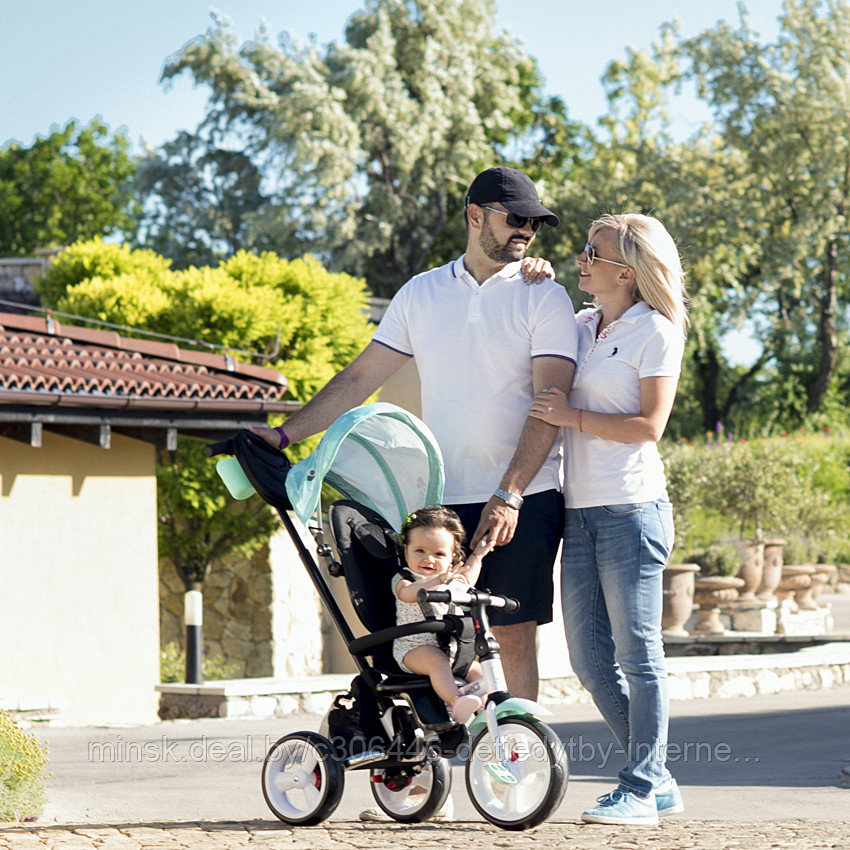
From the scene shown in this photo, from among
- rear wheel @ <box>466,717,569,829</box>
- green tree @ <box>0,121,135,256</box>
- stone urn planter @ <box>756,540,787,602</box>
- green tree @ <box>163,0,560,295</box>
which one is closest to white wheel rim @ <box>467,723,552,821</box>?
rear wheel @ <box>466,717,569,829</box>

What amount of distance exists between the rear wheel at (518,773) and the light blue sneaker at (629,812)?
42 cm

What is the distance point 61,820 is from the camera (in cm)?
553

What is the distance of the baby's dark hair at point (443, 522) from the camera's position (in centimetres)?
466

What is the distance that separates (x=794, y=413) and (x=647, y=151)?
28.7 ft

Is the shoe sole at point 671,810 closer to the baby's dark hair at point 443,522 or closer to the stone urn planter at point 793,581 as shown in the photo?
the baby's dark hair at point 443,522

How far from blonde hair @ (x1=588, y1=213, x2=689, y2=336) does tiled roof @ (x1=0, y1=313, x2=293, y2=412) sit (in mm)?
7108

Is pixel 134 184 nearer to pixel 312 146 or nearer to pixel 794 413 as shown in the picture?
pixel 312 146

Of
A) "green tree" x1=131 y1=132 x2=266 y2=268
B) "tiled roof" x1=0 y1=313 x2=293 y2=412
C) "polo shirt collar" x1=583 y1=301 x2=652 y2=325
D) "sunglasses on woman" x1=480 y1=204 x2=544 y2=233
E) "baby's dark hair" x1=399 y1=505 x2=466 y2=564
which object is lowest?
"baby's dark hair" x1=399 y1=505 x2=466 y2=564

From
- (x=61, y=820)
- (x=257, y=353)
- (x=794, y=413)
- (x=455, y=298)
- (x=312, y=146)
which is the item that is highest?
(x=312, y=146)

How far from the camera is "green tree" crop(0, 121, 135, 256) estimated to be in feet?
155

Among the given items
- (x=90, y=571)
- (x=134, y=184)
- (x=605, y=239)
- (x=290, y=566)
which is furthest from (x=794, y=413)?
(x=605, y=239)

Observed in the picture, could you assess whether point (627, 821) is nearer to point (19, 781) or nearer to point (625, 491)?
point (625, 491)

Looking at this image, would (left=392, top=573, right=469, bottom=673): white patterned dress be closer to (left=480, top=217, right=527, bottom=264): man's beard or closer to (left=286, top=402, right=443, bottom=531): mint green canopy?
(left=286, top=402, right=443, bottom=531): mint green canopy

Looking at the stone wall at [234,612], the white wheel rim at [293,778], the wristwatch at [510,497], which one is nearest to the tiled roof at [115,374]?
the stone wall at [234,612]
